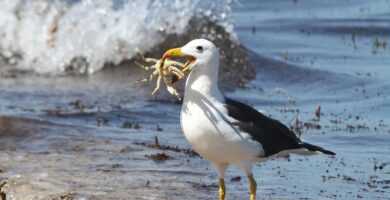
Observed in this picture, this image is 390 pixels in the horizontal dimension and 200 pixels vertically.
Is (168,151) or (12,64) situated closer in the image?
(168,151)

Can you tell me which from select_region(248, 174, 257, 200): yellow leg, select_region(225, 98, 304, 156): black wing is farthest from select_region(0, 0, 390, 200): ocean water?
select_region(225, 98, 304, 156): black wing

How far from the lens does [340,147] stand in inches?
381

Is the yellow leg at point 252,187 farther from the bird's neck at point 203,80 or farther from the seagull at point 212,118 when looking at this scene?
the bird's neck at point 203,80

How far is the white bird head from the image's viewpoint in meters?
6.49

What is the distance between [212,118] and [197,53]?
1.33 ft

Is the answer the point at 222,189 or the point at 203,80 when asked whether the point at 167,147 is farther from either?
the point at 203,80

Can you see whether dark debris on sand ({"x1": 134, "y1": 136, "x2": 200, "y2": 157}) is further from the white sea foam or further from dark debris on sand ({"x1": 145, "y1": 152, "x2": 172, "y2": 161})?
the white sea foam

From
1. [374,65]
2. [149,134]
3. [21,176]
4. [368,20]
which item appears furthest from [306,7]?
[21,176]

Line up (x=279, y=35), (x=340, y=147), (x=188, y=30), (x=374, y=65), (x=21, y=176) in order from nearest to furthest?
(x=21, y=176) < (x=340, y=147) < (x=374, y=65) < (x=188, y=30) < (x=279, y=35)

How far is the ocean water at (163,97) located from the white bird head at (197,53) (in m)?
1.28

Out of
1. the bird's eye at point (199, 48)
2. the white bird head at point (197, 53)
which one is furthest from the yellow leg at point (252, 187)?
the bird's eye at point (199, 48)

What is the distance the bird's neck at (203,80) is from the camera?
6.55 metres

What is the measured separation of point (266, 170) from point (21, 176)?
Answer: 2035mm

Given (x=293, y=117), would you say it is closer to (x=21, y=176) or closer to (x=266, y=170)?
(x=266, y=170)
